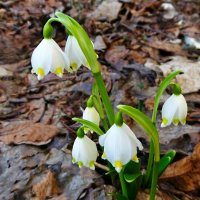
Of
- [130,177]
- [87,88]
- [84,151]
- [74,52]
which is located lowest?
[87,88]

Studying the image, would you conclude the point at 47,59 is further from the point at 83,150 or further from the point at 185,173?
the point at 185,173

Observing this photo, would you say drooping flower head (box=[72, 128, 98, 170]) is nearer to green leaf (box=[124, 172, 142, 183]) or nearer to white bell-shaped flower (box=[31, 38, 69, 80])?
green leaf (box=[124, 172, 142, 183])

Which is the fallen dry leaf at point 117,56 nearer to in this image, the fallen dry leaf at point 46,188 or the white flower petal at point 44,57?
the fallen dry leaf at point 46,188

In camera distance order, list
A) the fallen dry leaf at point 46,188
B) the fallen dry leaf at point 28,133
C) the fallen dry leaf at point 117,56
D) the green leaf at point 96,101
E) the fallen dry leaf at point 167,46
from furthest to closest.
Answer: the fallen dry leaf at point 167,46, the fallen dry leaf at point 117,56, the fallen dry leaf at point 28,133, the fallen dry leaf at point 46,188, the green leaf at point 96,101

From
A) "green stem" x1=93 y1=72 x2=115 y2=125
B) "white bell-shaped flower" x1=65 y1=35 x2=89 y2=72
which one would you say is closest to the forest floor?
"green stem" x1=93 y1=72 x2=115 y2=125

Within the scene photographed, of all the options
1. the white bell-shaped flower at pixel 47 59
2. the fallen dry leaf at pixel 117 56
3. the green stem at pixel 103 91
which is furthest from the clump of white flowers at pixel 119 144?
the fallen dry leaf at pixel 117 56

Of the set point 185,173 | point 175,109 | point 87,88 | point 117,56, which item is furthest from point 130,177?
point 117,56
